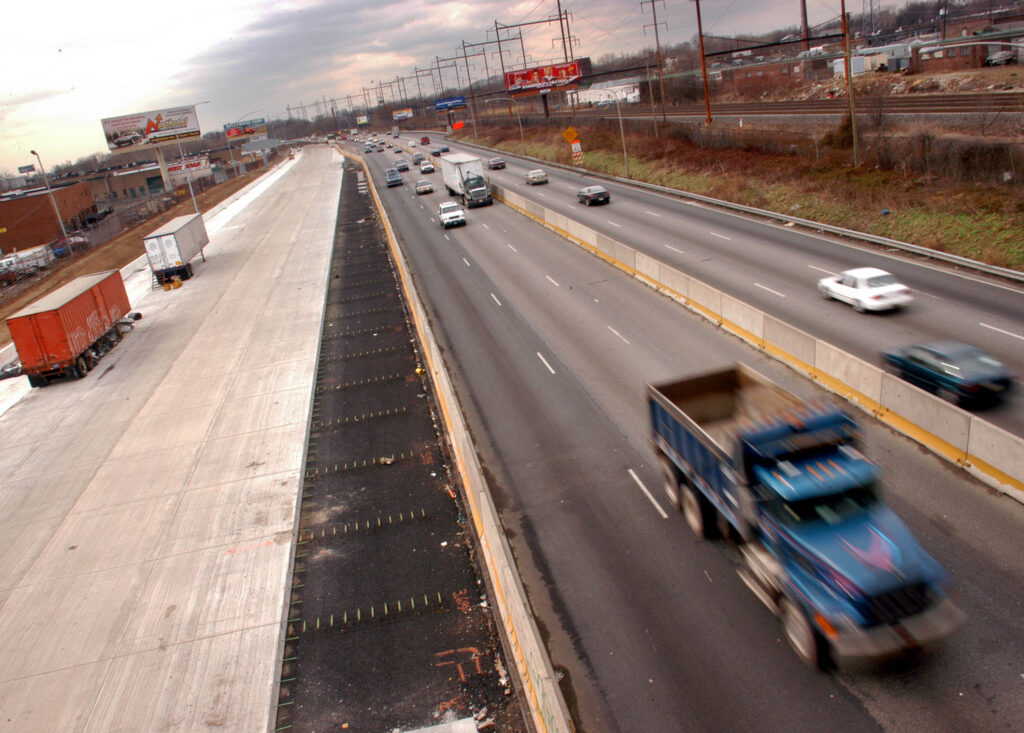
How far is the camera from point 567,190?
5903 cm

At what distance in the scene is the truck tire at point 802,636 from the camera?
9688mm

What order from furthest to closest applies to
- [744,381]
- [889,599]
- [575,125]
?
[575,125]
[744,381]
[889,599]

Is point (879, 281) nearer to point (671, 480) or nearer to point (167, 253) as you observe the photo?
point (671, 480)

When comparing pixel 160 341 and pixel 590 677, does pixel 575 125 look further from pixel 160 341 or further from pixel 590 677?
pixel 590 677

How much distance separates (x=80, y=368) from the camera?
28.6 meters

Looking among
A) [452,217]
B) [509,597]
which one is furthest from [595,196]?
[509,597]

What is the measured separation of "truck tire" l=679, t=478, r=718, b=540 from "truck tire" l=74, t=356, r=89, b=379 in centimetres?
2591

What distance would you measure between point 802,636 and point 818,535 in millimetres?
1471

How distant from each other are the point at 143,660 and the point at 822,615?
11418 mm

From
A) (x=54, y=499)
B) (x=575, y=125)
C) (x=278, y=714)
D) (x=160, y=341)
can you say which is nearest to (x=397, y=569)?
(x=278, y=714)

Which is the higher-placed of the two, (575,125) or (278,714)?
(575,125)

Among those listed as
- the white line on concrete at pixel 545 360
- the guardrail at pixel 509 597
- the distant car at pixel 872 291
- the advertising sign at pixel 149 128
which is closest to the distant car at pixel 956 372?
the distant car at pixel 872 291

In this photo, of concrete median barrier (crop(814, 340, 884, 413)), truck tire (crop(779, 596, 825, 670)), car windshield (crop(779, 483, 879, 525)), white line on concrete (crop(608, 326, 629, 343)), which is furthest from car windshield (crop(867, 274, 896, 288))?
truck tire (crop(779, 596, 825, 670))

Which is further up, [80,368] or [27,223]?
[27,223]
